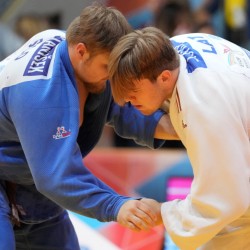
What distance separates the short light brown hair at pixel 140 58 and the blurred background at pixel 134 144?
1.46 metres

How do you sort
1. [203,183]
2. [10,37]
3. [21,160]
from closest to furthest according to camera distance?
Answer: [203,183] → [21,160] → [10,37]

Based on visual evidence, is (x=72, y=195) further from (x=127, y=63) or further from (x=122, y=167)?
(x=122, y=167)

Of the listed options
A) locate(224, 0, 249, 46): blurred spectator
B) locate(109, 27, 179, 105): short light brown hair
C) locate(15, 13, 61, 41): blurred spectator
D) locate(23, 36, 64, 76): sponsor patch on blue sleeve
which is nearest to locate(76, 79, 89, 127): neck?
locate(23, 36, 64, 76): sponsor patch on blue sleeve

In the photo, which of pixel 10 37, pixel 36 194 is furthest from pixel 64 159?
pixel 10 37

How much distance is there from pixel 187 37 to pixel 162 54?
0.75 ft

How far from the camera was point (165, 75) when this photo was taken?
235 centimetres

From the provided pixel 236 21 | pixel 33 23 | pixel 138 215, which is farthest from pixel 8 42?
pixel 138 215

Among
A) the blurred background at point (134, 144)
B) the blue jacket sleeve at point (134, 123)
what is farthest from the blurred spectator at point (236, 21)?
the blue jacket sleeve at point (134, 123)

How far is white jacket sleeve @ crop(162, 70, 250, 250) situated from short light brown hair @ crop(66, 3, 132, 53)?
33 centimetres

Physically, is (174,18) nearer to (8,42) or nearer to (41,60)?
(8,42)

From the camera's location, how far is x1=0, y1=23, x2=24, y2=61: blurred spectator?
601cm

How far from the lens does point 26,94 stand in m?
2.57

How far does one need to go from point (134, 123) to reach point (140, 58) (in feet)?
2.18

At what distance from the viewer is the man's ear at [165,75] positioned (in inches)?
92.3
